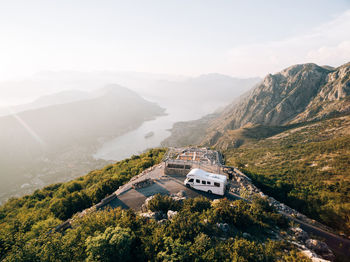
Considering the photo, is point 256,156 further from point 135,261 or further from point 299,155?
point 135,261

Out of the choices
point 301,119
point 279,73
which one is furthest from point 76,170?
point 279,73

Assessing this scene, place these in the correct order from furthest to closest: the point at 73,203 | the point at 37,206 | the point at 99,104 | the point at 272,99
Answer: the point at 99,104 < the point at 272,99 < the point at 37,206 < the point at 73,203

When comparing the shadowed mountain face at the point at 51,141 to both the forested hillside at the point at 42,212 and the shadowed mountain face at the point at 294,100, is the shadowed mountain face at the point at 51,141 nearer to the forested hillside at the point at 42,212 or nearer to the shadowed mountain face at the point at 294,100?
the forested hillside at the point at 42,212

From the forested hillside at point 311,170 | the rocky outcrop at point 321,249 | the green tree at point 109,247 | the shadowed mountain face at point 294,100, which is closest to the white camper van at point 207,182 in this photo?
the rocky outcrop at point 321,249

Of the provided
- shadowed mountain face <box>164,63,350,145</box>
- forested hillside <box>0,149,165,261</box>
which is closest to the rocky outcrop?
forested hillside <box>0,149,165,261</box>

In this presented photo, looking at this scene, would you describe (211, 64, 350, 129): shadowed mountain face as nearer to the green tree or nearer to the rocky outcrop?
the rocky outcrop

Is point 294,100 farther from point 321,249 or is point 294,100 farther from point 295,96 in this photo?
point 321,249
